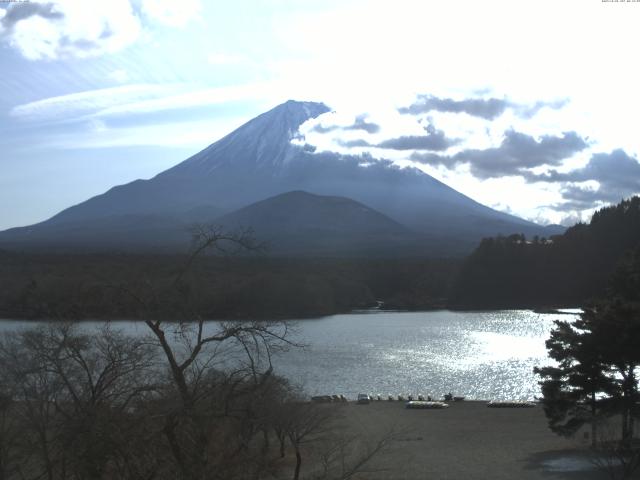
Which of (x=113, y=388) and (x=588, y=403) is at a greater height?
(x=113, y=388)

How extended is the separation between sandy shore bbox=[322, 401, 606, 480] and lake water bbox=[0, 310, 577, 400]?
2.44m

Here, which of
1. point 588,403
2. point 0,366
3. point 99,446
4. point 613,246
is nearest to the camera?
point 99,446

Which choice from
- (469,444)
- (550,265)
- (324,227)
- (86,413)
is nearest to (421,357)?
(469,444)

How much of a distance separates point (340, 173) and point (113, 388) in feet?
458

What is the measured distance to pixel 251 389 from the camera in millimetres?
4520

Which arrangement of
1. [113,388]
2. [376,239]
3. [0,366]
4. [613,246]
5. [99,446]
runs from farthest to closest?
[376,239] → [613,246] → [0,366] → [113,388] → [99,446]

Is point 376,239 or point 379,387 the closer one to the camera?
point 379,387

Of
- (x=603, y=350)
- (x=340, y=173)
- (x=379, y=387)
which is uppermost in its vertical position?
(x=340, y=173)

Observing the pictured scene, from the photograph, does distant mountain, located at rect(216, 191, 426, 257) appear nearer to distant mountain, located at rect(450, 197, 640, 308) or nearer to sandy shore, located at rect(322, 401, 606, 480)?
distant mountain, located at rect(450, 197, 640, 308)

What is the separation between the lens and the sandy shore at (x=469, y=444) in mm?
11906

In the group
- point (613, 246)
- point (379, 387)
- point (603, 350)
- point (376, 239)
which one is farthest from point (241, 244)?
point (376, 239)

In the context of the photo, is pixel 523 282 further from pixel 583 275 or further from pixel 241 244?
pixel 241 244

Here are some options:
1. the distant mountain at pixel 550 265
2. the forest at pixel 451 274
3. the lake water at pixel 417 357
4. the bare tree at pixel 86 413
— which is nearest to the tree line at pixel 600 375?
the lake water at pixel 417 357

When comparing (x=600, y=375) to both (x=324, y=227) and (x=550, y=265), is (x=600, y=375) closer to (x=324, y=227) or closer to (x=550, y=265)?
(x=550, y=265)
